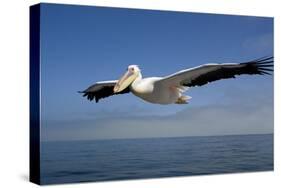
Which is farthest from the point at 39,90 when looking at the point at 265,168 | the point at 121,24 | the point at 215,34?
the point at 265,168

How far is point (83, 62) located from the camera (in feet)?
38.4

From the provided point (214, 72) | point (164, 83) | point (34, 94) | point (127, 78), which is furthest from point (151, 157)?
point (34, 94)

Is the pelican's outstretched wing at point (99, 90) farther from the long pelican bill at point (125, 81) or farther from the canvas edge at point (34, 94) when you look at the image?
the canvas edge at point (34, 94)

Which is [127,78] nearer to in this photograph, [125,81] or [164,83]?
[125,81]

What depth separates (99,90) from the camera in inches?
464

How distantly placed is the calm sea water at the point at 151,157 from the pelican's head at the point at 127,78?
2.42 feet

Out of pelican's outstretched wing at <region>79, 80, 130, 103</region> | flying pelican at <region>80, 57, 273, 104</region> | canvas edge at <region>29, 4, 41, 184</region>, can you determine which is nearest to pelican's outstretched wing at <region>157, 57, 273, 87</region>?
flying pelican at <region>80, 57, 273, 104</region>

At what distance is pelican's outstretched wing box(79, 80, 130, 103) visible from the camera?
11.7m

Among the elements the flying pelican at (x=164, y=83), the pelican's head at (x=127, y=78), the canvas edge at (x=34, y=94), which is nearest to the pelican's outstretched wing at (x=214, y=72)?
the flying pelican at (x=164, y=83)

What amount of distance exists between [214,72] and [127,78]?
1364mm

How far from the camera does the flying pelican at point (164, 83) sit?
39.1 ft

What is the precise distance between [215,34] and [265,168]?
2.19 m

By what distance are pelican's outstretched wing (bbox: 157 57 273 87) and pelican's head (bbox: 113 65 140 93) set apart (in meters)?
0.37

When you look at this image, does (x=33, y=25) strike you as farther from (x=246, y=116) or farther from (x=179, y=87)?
(x=246, y=116)
